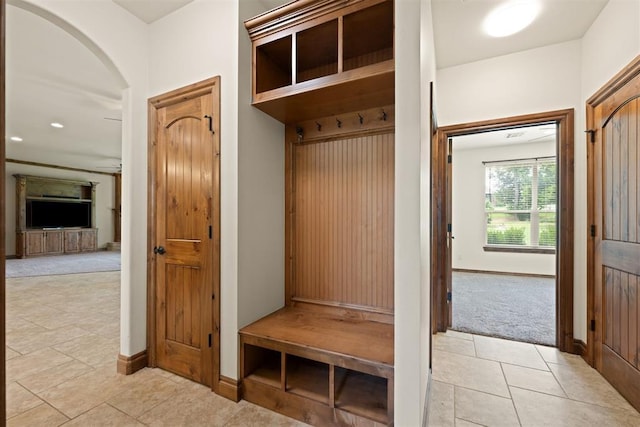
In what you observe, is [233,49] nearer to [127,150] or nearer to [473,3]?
[127,150]

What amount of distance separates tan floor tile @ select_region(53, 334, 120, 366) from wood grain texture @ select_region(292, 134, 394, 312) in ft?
5.62

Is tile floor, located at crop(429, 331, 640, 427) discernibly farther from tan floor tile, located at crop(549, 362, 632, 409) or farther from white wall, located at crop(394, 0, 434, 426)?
white wall, located at crop(394, 0, 434, 426)

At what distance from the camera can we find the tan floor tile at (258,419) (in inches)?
64.9

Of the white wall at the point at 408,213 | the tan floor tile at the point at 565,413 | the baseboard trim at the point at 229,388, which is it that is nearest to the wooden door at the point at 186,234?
the baseboard trim at the point at 229,388

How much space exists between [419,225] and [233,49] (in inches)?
66.6

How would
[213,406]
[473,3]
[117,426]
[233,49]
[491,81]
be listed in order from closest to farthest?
[117,426], [213,406], [233,49], [473,3], [491,81]

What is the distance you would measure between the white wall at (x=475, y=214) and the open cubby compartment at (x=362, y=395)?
513cm

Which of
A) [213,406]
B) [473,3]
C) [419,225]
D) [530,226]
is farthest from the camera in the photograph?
[530,226]

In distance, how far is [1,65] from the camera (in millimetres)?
535

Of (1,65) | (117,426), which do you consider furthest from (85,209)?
(1,65)

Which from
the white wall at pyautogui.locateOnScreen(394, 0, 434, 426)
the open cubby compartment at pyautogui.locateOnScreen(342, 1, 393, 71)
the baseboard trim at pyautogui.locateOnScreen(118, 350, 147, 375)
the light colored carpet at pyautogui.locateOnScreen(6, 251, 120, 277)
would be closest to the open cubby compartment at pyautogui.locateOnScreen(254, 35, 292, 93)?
the open cubby compartment at pyautogui.locateOnScreen(342, 1, 393, 71)

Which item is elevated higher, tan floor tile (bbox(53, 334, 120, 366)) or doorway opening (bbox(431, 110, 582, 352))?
doorway opening (bbox(431, 110, 582, 352))

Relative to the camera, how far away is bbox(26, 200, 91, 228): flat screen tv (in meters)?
7.86

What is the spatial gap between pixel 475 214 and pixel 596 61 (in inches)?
166
